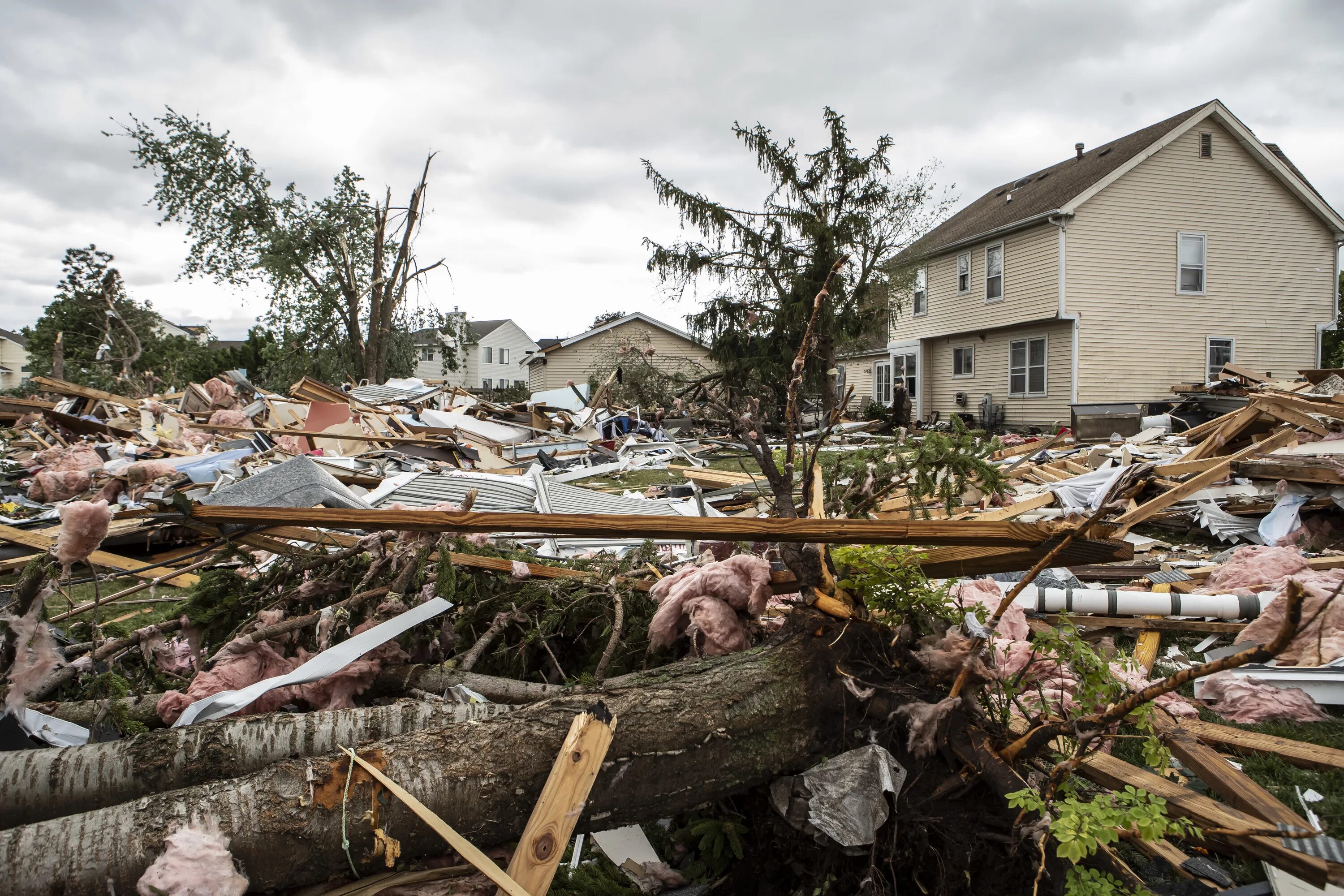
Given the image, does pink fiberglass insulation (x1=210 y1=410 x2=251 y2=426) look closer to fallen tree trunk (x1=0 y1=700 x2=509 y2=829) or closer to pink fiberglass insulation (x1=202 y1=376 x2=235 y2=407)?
pink fiberglass insulation (x1=202 y1=376 x2=235 y2=407)

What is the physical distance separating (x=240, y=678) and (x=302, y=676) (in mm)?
496

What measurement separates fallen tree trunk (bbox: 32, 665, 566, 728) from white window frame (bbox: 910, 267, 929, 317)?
2282 centimetres

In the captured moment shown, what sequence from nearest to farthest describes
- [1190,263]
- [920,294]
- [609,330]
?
1. [1190,263]
2. [920,294]
3. [609,330]

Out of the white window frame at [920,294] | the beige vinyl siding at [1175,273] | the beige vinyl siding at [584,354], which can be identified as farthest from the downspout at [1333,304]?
the beige vinyl siding at [584,354]

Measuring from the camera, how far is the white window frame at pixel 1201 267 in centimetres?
1922

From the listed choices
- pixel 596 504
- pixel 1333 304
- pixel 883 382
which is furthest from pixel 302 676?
pixel 883 382

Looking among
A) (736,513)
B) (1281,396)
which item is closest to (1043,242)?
(1281,396)

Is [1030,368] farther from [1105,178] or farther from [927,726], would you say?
[927,726]

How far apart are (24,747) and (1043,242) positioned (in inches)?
835

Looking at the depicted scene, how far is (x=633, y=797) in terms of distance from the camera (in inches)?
68.1

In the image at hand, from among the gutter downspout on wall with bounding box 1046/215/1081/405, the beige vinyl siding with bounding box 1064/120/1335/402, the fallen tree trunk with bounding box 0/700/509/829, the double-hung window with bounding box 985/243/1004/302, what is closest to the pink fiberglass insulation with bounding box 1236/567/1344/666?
the fallen tree trunk with bounding box 0/700/509/829

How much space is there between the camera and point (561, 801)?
164 cm

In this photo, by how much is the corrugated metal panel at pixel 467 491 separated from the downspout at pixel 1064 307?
16179 mm

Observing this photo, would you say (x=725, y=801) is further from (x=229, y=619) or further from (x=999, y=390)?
(x=999, y=390)
